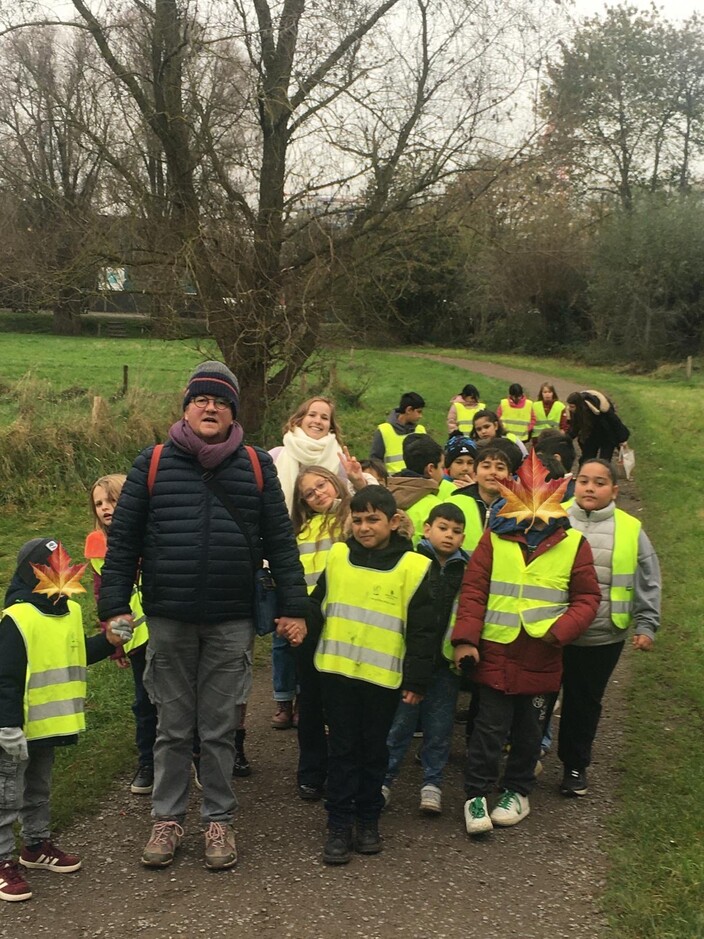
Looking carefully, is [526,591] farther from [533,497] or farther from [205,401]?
[205,401]

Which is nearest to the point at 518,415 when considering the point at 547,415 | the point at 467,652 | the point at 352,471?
the point at 547,415

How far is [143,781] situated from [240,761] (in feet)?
1.72

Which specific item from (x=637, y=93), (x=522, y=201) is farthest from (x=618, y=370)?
(x=522, y=201)

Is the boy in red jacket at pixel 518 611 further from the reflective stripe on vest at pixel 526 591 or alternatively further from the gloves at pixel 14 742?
the gloves at pixel 14 742

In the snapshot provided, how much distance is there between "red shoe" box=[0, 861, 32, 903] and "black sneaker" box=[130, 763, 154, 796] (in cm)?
97

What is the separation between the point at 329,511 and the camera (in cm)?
512

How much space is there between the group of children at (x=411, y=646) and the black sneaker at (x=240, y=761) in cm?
36

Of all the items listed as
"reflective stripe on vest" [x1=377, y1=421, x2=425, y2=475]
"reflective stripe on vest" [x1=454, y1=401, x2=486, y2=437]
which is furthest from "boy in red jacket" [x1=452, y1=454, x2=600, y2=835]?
"reflective stripe on vest" [x1=454, y1=401, x2=486, y2=437]

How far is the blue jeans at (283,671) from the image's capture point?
5.60 metres

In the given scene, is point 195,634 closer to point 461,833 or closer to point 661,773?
point 461,833

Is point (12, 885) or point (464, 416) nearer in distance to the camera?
point (12, 885)

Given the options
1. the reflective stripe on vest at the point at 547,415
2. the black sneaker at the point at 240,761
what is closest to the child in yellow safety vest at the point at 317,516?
the black sneaker at the point at 240,761

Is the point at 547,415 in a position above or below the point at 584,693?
above

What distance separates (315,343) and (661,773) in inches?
351
